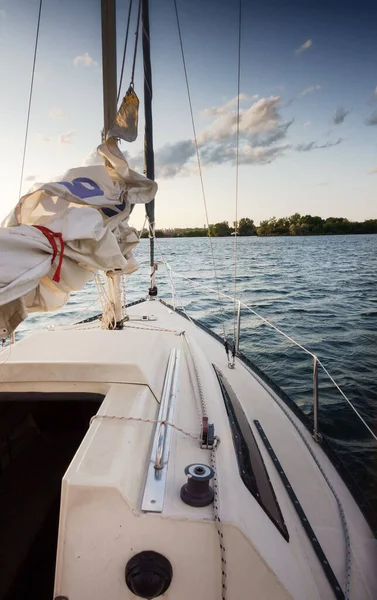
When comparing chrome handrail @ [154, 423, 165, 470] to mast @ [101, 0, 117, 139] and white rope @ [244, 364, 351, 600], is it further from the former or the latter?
mast @ [101, 0, 117, 139]

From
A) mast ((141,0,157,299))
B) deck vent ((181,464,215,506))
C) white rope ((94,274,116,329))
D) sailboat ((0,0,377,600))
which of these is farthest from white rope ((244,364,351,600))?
mast ((141,0,157,299))

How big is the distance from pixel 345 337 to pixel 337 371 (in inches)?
76.9

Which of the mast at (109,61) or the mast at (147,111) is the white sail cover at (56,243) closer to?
the mast at (109,61)

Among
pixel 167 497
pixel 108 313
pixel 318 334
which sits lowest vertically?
pixel 318 334

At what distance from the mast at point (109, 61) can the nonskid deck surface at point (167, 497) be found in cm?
193

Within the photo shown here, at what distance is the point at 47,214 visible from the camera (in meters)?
1.96

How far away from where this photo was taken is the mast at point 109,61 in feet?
9.48

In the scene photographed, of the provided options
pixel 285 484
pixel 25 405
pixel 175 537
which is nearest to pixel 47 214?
pixel 25 405

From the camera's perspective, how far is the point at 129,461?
55.1 inches

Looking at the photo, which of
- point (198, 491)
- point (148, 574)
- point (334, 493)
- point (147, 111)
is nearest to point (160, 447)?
point (198, 491)

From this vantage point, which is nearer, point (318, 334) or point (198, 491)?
point (198, 491)

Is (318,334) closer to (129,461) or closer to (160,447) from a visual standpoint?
(160,447)

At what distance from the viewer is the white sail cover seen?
1.42 meters

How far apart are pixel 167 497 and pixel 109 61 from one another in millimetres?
3172
